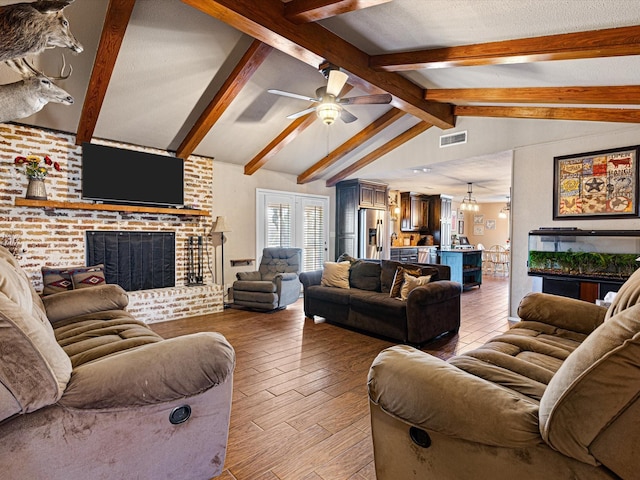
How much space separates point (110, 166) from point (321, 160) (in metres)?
3.62

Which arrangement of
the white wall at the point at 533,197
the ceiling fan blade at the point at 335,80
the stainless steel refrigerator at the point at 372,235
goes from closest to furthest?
the ceiling fan blade at the point at 335,80, the white wall at the point at 533,197, the stainless steel refrigerator at the point at 372,235

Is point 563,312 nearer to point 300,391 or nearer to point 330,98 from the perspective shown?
point 300,391

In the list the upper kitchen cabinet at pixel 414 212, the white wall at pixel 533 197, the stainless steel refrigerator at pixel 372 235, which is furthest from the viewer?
the upper kitchen cabinet at pixel 414 212

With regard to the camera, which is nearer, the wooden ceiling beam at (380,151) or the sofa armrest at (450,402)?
the sofa armrest at (450,402)

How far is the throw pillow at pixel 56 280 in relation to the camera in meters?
3.82

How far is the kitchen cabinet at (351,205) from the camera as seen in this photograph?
7383 mm

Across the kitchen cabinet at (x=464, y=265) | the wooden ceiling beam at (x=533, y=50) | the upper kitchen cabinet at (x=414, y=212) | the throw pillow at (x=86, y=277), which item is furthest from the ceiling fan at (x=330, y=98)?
the upper kitchen cabinet at (x=414, y=212)

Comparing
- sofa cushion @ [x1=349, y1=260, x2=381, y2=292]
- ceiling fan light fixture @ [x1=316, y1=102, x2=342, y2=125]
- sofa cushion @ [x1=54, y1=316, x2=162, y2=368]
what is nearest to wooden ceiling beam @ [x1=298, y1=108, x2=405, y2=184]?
ceiling fan light fixture @ [x1=316, y1=102, x2=342, y2=125]

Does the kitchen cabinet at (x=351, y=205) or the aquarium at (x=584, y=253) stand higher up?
the kitchen cabinet at (x=351, y=205)

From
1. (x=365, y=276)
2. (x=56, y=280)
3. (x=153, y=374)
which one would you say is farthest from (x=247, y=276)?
(x=153, y=374)

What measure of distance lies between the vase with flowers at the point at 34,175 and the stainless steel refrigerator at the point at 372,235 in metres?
5.40

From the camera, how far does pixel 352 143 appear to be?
239 inches

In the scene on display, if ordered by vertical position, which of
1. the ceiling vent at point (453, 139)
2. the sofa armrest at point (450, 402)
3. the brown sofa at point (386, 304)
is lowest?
the brown sofa at point (386, 304)

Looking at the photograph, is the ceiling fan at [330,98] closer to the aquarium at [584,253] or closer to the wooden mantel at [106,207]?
the wooden mantel at [106,207]
